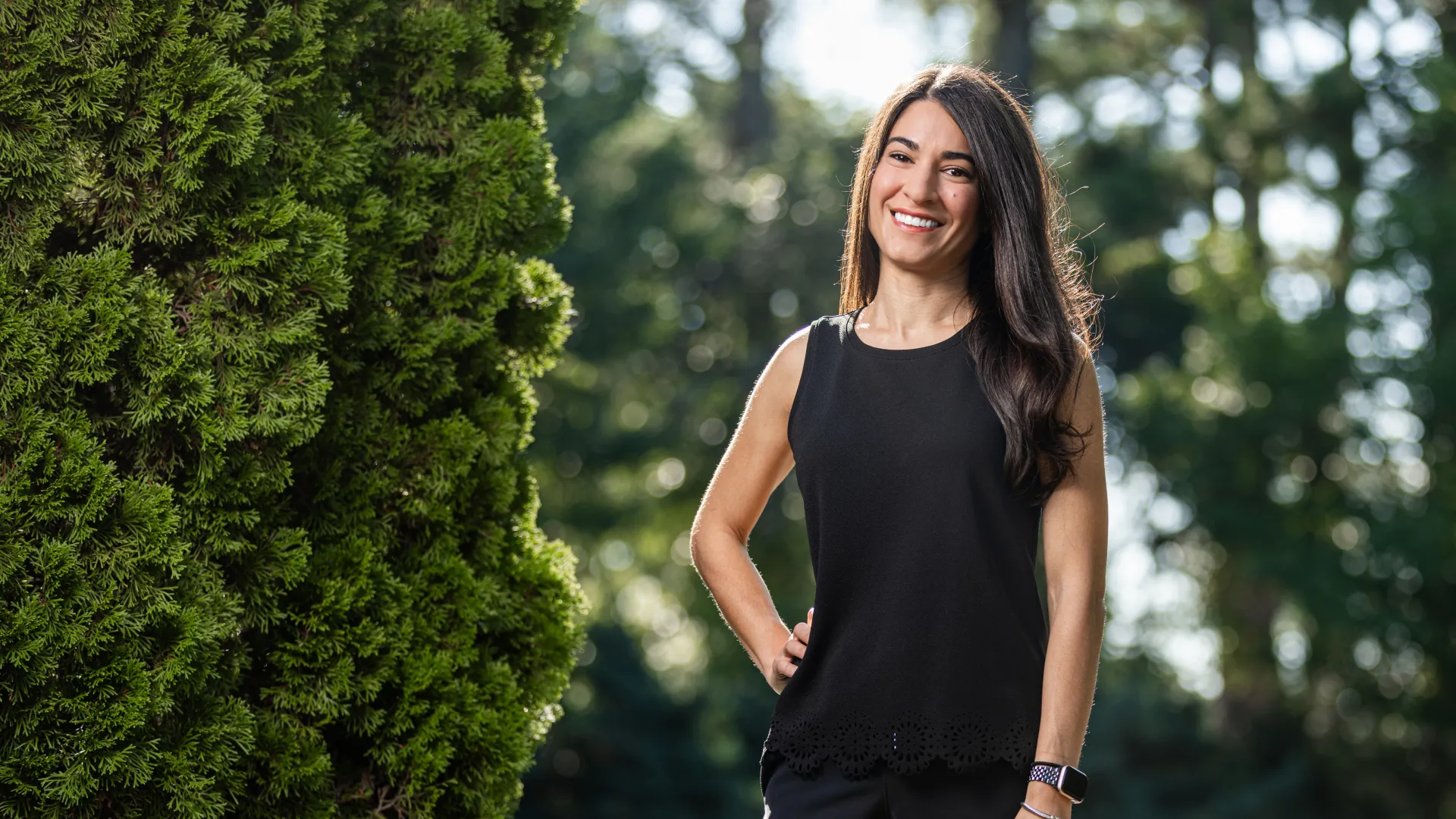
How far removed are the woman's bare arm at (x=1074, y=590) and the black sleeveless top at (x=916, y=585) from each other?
4 centimetres

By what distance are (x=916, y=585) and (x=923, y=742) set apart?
0.82 feet

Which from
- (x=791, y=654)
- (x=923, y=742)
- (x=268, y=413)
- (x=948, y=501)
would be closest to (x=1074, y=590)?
(x=948, y=501)

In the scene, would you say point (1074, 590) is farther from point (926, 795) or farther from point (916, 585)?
point (926, 795)

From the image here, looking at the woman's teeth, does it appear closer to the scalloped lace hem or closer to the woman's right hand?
the woman's right hand

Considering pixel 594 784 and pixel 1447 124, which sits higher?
pixel 1447 124

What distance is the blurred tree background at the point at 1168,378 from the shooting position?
12.5 meters

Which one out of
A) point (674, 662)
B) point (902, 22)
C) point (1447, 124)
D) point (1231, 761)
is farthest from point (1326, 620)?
point (674, 662)

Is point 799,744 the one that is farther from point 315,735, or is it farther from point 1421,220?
point 1421,220

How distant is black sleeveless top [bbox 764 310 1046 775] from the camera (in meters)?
2.32

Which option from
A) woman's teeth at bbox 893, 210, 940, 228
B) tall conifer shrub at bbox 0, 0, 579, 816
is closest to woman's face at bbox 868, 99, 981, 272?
woman's teeth at bbox 893, 210, 940, 228

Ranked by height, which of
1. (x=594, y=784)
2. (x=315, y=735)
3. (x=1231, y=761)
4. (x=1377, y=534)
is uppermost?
(x=315, y=735)

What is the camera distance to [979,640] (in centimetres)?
233

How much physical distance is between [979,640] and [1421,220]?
11705 millimetres

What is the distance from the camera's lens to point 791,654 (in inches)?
99.0
